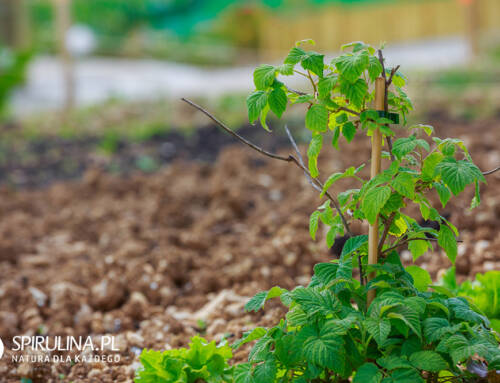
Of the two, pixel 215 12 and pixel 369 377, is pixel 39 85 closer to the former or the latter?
pixel 215 12

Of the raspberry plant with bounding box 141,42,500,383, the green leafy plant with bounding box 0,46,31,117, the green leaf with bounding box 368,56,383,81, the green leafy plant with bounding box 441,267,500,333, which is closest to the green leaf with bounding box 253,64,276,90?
the raspberry plant with bounding box 141,42,500,383

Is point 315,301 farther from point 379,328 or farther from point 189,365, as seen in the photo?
point 189,365

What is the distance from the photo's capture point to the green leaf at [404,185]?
3.87ft

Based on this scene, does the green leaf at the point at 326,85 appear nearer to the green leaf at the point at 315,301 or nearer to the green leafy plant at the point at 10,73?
the green leaf at the point at 315,301

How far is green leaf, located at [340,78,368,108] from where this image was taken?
3.98 feet

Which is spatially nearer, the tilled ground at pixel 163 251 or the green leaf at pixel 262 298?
the green leaf at pixel 262 298

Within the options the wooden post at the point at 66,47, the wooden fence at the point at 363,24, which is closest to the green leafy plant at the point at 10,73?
the wooden post at the point at 66,47

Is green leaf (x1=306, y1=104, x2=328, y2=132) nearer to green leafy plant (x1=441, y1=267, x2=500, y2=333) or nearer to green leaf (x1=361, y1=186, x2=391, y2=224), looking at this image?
green leaf (x1=361, y1=186, x2=391, y2=224)

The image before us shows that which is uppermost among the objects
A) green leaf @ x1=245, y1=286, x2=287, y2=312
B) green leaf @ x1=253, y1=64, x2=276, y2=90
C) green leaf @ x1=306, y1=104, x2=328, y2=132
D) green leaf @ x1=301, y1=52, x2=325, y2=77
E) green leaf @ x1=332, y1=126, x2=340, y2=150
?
green leaf @ x1=301, y1=52, x2=325, y2=77

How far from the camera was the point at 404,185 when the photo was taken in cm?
119

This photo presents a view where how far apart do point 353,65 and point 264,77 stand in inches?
7.7

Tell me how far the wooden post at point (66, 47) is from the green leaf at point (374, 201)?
6.75 metres

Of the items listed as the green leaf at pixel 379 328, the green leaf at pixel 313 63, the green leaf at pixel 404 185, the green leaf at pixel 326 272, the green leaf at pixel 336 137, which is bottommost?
the green leaf at pixel 379 328

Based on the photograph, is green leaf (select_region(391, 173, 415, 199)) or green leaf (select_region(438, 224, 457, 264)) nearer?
green leaf (select_region(391, 173, 415, 199))
